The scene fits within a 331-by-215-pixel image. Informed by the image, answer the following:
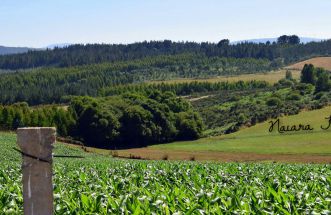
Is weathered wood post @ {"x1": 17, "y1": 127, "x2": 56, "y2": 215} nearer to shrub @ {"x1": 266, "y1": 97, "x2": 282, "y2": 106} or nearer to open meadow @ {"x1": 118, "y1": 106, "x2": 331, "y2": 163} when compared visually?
open meadow @ {"x1": 118, "y1": 106, "x2": 331, "y2": 163}

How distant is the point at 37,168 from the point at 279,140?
251 ft

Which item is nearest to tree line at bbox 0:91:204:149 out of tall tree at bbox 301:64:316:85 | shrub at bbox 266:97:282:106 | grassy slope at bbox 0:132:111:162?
shrub at bbox 266:97:282:106

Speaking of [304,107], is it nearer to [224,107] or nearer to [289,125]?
[289,125]

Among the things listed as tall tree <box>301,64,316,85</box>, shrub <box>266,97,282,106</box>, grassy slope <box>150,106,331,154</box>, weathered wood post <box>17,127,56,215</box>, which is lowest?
grassy slope <box>150,106,331,154</box>

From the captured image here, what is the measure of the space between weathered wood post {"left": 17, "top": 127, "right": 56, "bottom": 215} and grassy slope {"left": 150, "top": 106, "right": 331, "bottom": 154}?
61.9 meters

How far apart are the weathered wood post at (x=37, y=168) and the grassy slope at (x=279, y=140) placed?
61.9 metres

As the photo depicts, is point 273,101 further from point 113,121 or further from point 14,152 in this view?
point 14,152

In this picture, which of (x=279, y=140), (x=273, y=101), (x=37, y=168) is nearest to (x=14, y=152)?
(x=279, y=140)

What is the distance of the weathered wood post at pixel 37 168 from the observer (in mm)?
5766

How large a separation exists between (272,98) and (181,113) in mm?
27981

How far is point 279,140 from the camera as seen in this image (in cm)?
8031

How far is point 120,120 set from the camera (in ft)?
315

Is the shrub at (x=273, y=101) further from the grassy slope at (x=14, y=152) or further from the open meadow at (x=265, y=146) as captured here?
the grassy slope at (x=14, y=152)

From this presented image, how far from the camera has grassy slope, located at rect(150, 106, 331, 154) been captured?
70275 millimetres
